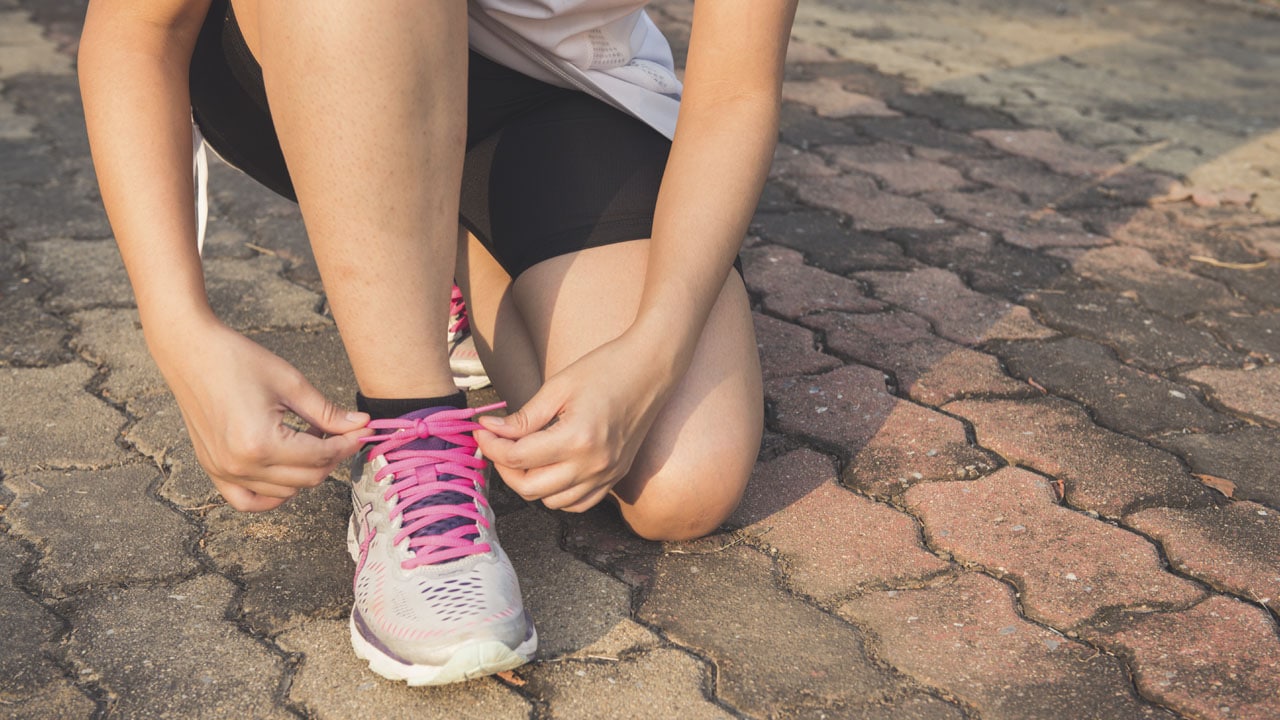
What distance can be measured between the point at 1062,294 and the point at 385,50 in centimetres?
154

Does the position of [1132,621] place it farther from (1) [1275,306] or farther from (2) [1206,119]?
(2) [1206,119]

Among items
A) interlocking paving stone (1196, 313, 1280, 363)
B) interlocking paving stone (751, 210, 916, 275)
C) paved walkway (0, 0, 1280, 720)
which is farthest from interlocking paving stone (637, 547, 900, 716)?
interlocking paving stone (1196, 313, 1280, 363)

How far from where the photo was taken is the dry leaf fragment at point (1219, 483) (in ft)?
5.58

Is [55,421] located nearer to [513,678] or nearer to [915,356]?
[513,678]

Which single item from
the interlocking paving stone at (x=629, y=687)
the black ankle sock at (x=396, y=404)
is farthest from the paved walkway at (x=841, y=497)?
the black ankle sock at (x=396, y=404)

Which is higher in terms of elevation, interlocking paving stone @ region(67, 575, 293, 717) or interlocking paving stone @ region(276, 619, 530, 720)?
interlocking paving stone @ region(276, 619, 530, 720)

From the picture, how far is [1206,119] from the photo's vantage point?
12.3 feet

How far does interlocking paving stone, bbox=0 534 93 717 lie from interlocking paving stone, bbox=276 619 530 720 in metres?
0.21

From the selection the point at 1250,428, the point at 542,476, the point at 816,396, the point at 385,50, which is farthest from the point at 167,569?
the point at 1250,428

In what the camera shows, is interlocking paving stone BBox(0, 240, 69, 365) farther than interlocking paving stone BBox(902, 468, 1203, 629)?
Yes

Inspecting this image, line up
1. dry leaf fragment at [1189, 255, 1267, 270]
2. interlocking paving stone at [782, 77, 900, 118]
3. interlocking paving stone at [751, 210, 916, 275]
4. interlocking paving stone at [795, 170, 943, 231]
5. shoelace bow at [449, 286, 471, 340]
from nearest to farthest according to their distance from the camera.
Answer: shoelace bow at [449, 286, 471, 340] → interlocking paving stone at [751, 210, 916, 275] → dry leaf fragment at [1189, 255, 1267, 270] → interlocking paving stone at [795, 170, 943, 231] → interlocking paving stone at [782, 77, 900, 118]

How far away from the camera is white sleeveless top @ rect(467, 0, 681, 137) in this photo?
1.59 meters

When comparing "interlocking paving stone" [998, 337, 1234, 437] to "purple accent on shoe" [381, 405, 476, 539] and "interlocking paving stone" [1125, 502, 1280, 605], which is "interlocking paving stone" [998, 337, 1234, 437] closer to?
"interlocking paving stone" [1125, 502, 1280, 605]

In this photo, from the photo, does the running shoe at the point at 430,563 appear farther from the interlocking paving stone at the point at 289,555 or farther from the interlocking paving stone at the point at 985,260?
the interlocking paving stone at the point at 985,260
